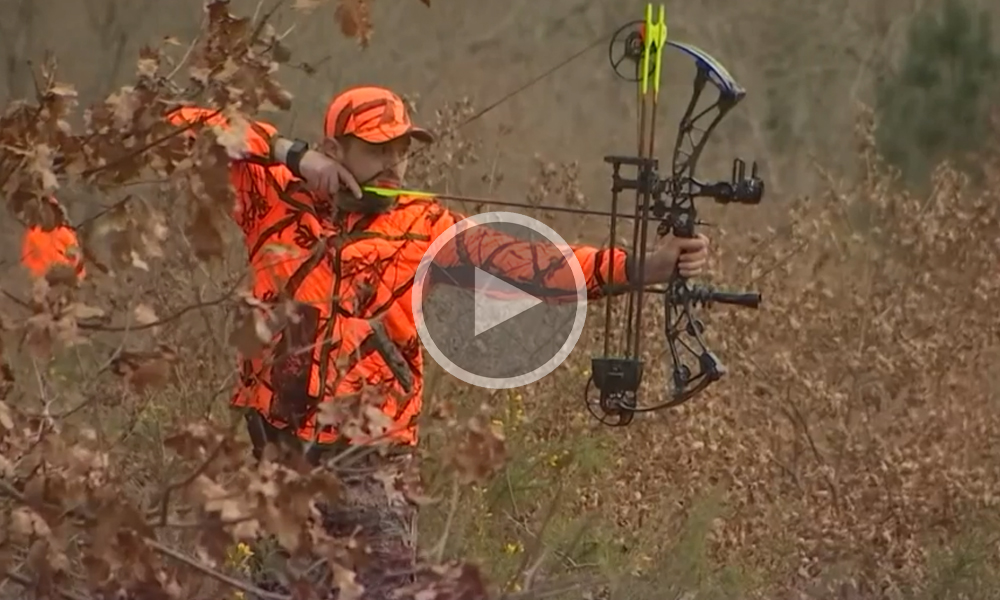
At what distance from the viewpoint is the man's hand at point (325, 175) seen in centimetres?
372

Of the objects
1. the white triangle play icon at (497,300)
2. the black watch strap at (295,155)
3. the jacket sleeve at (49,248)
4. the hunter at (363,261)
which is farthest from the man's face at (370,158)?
the jacket sleeve at (49,248)

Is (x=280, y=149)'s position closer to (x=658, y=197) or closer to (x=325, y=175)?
(x=325, y=175)

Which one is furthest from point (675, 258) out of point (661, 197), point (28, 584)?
point (28, 584)

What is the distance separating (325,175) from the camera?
374 centimetres

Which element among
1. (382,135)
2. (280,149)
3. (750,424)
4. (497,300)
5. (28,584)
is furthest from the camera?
(750,424)

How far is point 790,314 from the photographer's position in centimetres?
637

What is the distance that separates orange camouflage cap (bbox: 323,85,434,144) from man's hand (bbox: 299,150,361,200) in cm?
12

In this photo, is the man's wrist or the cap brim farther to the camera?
the cap brim

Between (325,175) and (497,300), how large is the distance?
1070mm

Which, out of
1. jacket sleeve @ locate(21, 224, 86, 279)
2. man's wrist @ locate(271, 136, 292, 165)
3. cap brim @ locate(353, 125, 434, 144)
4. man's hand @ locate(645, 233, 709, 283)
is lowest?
jacket sleeve @ locate(21, 224, 86, 279)

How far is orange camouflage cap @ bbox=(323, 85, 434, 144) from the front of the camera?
3834mm

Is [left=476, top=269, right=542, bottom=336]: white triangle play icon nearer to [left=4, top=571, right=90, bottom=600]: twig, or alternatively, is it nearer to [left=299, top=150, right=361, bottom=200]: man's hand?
[left=299, top=150, right=361, bottom=200]: man's hand

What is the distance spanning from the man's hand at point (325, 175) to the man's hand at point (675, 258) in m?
0.71

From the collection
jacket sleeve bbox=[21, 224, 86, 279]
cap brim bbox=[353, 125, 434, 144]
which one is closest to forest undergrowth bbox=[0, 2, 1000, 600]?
cap brim bbox=[353, 125, 434, 144]
